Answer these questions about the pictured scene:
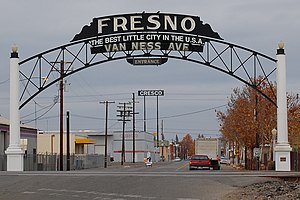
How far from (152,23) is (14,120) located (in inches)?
414

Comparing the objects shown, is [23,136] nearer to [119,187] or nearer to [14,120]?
[14,120]

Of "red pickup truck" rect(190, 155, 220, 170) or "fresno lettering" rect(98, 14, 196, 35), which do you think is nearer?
"fresno lettering" rect(98, 14, 196, 35)

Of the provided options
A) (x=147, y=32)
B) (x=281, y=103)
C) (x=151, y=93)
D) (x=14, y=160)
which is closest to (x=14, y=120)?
(x=14, y=160)

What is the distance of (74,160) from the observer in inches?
2931

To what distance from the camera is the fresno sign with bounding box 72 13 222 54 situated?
4016cm

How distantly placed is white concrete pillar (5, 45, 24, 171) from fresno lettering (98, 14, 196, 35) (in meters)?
6.48

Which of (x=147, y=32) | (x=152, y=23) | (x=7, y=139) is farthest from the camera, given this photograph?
(x=7, y=139)

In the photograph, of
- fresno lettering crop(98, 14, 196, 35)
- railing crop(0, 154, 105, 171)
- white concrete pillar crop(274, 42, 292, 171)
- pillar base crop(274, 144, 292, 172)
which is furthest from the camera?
railing crop(0, 154, 105, 171)

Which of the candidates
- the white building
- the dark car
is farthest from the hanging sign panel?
the dark car

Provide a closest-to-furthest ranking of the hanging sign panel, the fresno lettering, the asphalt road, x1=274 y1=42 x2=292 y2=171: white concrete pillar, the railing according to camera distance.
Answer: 1. the asphalt road
2. x1=274 y1=42 x2=292 y2=171: white concrete pillar
3. the fresno lettering
4. the railing
5. the hanging sign panel

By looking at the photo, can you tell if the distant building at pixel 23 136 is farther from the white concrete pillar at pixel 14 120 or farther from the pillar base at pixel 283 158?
the pillar base at pixel 283 158

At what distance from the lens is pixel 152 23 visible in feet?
132

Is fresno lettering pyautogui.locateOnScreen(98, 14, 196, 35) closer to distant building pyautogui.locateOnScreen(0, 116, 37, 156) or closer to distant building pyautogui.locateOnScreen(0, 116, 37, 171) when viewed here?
distant building pyautogui.locateOnScreen(0, 116, 37, 171)

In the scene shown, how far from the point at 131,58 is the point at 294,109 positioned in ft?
91.5
